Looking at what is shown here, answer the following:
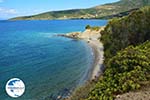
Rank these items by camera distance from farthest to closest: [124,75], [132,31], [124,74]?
1. [132,31]
2. [124,74]
3. [124,75]

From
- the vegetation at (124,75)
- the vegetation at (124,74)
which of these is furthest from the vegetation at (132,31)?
the vegetation at (124,75)

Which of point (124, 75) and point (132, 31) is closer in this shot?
point (124, 75)

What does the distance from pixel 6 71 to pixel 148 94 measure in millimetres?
41850

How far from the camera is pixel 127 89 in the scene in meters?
23.2

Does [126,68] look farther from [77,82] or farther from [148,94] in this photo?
[77,82]

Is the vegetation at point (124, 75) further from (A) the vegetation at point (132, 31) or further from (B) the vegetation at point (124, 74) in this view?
(A) the vegetation at point (132, 31)

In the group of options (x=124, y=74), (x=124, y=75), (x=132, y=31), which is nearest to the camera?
(x=124, y=75)

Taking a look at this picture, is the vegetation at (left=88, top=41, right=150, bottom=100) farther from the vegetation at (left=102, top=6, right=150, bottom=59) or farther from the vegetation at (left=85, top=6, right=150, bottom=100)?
the vegetation at (left=102, top=6, right=150, bottom=59)

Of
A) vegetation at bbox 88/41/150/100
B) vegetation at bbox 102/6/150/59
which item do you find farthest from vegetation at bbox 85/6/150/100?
vegetation at bbox 102/6/150/59

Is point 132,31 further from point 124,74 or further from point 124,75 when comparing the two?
point 124,75

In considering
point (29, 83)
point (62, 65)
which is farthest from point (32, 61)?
point (29, 83)

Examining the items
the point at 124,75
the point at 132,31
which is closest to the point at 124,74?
the point at 124,75

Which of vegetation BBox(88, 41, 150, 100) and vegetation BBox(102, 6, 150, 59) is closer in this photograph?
vegetation BBox(88, 41, 150, 100)

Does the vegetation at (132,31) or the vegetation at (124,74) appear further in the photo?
the vegetation at (132,31)
